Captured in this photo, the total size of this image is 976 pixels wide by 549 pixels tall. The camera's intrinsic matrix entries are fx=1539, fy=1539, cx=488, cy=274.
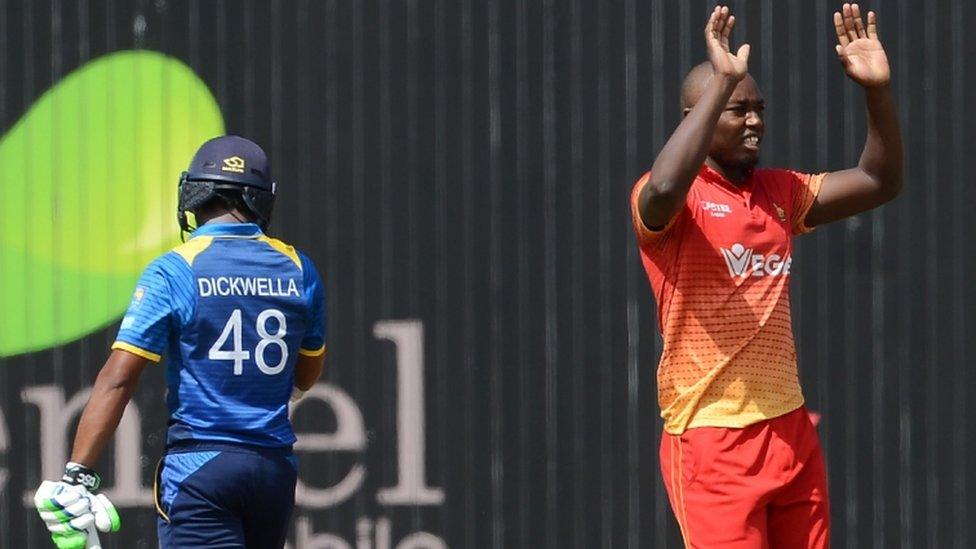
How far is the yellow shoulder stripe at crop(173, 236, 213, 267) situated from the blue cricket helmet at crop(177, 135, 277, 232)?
12 centimetres

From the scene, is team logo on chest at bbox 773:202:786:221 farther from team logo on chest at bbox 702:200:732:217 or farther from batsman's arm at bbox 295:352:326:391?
batsman's arm at bbox 295:352:326:391

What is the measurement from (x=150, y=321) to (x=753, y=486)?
1.63 meters

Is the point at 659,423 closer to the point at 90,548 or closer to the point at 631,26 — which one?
the point at 631,26

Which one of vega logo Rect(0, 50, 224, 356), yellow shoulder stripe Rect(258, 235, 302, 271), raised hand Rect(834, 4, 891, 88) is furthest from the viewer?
vega logo Rect(0, 50, 224, 356)

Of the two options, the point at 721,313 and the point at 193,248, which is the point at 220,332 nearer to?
the point at 193,248

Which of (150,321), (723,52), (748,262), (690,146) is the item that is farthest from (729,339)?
(150,321)

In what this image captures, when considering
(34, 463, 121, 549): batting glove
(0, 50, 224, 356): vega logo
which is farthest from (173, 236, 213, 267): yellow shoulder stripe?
(0, 50, 224, 356): vega logo

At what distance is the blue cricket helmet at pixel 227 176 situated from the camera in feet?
13.5

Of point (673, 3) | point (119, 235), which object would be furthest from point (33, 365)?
point (673, 3)

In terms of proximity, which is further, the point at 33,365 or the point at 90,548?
the point at 33,365

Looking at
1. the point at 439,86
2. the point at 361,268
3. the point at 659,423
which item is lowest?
the point at 659,423

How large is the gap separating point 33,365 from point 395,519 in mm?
1667

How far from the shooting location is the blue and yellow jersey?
156 inches

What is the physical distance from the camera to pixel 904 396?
239 inches
